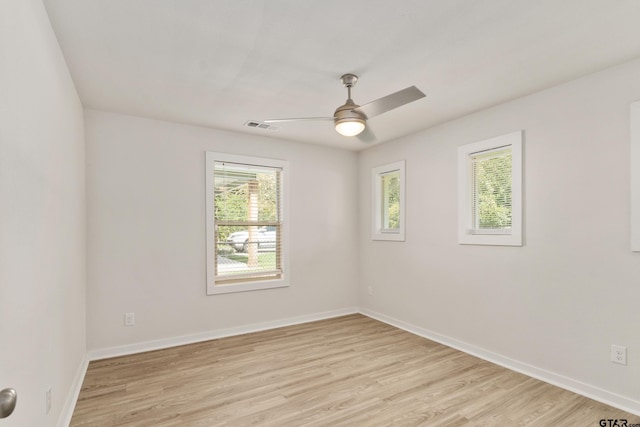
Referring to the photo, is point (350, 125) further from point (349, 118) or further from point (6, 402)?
point (6, 402)

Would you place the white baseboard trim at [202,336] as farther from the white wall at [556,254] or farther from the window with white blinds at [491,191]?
the window with white blinds at [491,191]

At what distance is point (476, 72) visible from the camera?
8.52 feet

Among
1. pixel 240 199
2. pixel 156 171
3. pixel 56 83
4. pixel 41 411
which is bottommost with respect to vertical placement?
pixel 41 411

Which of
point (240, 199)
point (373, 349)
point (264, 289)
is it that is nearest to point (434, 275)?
point (373, 349)

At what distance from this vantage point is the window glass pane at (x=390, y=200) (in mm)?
4668

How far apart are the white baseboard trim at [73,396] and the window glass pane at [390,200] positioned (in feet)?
12.3

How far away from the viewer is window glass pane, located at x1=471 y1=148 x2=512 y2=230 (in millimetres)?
3285

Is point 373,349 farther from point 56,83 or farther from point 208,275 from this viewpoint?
point 56,83

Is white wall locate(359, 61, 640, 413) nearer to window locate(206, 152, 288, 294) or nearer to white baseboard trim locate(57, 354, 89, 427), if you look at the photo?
window locate(206, 152, 288, 294)

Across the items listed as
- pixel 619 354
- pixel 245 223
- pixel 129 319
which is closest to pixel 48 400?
pixel 129 319

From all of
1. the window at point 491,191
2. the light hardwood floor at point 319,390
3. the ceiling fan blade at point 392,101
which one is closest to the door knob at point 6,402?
the light hardwood floor at point 319,390

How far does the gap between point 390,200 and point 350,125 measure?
2463 millimetres

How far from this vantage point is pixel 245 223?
4262mm

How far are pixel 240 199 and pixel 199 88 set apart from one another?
1644mm
